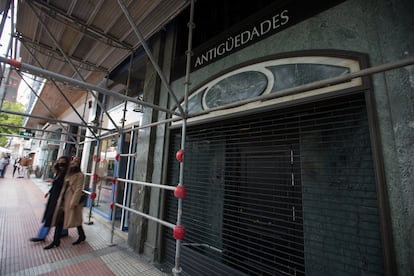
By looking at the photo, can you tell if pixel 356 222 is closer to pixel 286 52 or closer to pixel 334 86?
pixel 334 86

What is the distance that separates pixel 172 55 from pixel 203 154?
224cm

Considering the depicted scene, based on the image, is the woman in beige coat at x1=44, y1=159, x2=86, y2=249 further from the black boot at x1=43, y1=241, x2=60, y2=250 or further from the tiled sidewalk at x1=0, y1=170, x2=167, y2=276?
the tiled sidewalk at x1=0, y1=170, x2=167, y2=276

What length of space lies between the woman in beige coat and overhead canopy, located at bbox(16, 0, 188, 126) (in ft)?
6.76

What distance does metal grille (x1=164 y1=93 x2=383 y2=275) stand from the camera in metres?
1.71

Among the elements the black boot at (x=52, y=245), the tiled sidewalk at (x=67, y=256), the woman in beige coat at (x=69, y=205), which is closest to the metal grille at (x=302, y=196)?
the tiled sidewalk at (x=67, y=256)

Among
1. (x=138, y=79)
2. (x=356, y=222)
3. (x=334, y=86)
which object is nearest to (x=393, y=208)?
(x=356, y=222)

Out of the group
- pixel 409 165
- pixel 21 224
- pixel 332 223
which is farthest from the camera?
pixel 21 224

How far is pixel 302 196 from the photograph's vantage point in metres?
2.08

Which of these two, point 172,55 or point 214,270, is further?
point 172,55

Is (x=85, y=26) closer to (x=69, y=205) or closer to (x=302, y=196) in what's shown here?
(x=69, y=205)

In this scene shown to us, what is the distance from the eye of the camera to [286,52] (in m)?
2.27

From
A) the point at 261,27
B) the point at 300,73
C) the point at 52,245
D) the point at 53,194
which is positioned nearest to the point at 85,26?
the point at 261,27

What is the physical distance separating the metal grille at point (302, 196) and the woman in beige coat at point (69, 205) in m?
2.03

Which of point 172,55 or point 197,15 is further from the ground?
point 197,15
